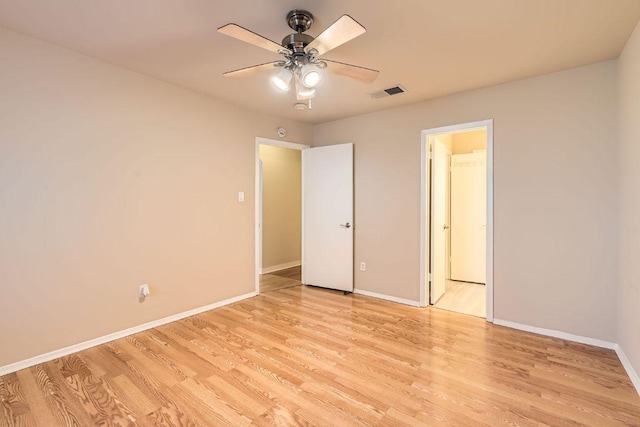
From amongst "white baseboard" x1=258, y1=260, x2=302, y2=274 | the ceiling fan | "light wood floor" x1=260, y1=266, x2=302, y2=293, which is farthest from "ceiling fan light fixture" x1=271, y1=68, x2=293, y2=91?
"white baseboard" x1=258, y1=260, x2=302, y2=274

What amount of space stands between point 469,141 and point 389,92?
2.29m

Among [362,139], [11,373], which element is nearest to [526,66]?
[362,139]

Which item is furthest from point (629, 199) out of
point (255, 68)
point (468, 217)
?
point (255, 68)

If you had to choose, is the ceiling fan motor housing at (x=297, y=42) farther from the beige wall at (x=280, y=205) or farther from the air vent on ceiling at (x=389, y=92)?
the beige wall at (x=280, y=205)

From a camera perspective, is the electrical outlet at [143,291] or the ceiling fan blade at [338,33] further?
the electrical outlet at [143,291]

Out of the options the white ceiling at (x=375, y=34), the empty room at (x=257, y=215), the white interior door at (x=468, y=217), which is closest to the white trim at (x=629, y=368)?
the empty room at (x=257, y=215)

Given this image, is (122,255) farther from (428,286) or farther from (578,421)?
(578,421)

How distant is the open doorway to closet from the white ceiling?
8.74 ft

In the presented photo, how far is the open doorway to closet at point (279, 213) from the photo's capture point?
5.63 m

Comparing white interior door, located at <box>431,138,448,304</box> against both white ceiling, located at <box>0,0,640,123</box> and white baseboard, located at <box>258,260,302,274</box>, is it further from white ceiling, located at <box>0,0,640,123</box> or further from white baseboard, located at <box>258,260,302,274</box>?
white baseboard, located at <box>258,260,302,274</box>

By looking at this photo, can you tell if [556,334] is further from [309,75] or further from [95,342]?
[95,342]

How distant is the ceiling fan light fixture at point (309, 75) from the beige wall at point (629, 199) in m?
2.14

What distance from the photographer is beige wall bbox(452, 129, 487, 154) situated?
4914 millimetres

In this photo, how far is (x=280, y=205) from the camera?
5.96m
